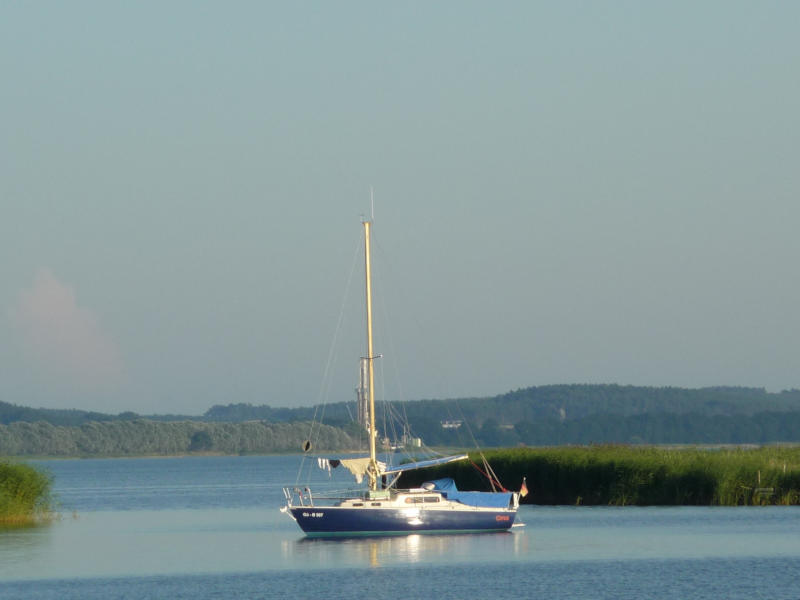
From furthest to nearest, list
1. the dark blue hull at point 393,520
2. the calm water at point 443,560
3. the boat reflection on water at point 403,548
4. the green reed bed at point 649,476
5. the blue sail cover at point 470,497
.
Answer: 1. the green reed bed at point 649,476
2. the blue sail cover at point 470,497
3. the dark blue hull at point 393,520
4. the boat reflection on water at point 403,548
5. the calm water at point 443,560

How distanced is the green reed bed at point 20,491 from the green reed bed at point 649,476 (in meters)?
21.6

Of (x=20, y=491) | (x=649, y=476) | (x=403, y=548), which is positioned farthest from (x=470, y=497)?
(x=20, y=491)

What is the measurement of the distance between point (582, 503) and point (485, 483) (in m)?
6.32


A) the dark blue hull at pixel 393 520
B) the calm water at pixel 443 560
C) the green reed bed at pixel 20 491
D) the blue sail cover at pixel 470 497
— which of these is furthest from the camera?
the green reed bed at pixel 20 491

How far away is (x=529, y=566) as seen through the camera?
155 ft

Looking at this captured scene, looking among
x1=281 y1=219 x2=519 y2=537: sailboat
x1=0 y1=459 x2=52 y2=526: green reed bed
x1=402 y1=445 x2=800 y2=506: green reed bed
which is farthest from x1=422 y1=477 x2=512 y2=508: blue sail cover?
x1=0 y1=459 x2=52 y2=526: green reed bed

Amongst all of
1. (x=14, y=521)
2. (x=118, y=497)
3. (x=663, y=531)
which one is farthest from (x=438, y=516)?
→ (x=118, y=497)

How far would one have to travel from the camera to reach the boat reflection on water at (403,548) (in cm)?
5016

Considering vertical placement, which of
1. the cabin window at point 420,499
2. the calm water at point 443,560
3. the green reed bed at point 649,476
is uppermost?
the green reed bed at point 649,476

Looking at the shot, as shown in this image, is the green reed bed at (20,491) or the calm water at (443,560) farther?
the green reed bed at (20,491)

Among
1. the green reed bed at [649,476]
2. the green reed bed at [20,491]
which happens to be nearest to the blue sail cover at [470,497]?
the green reed bed at [649,476]

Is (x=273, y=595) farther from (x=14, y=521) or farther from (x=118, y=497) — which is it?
(x=118, y=497)

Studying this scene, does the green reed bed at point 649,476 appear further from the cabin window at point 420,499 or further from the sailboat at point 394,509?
the cabin window at point 420,499

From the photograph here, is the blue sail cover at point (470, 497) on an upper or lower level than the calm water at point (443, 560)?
upper
